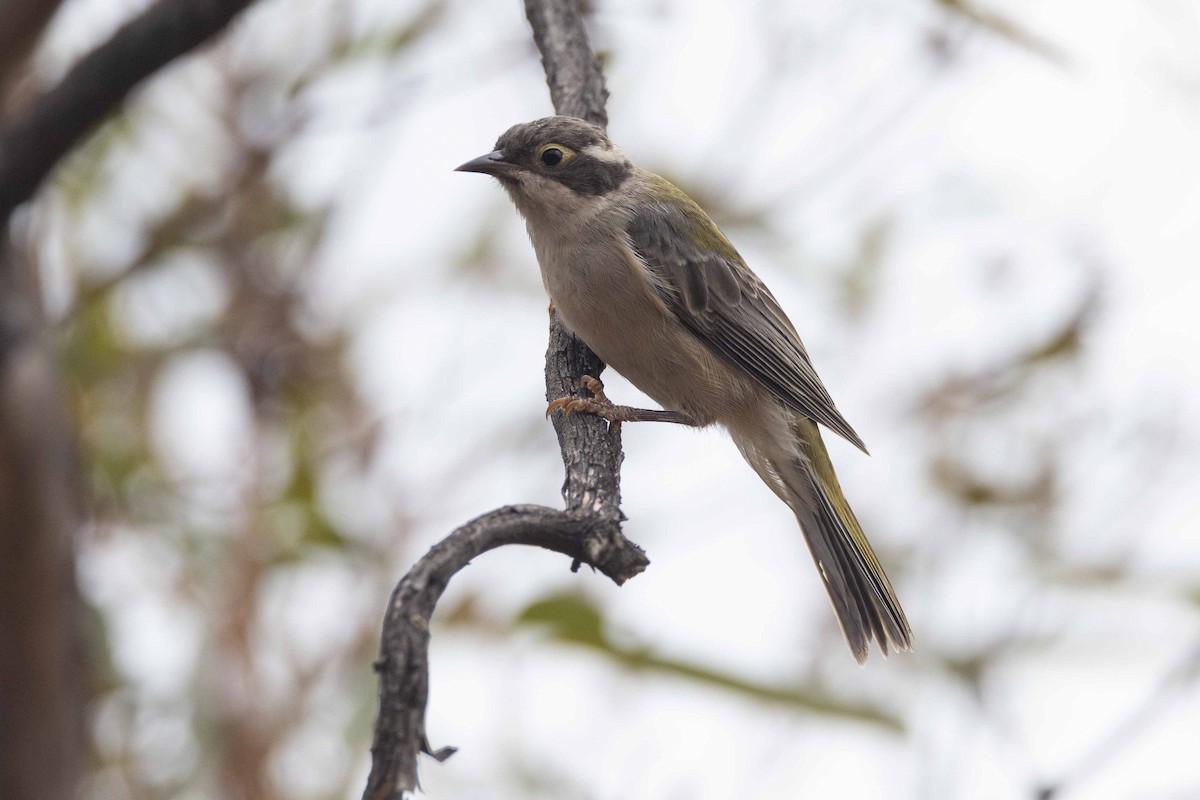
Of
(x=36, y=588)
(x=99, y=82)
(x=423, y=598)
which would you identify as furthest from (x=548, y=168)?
(x=423, y=598)

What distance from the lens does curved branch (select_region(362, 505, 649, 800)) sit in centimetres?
182

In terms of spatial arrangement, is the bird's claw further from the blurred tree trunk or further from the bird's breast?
the blurred tree trunk

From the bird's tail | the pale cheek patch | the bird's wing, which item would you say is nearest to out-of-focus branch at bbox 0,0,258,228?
the pale cheek patch

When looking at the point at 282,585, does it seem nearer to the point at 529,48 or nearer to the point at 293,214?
the point at 293,214

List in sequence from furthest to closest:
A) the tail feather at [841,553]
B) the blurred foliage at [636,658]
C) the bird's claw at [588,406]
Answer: the tail feather at [841,553] < the blurred foliage at [636,658] < the bird's claw at [588,406]

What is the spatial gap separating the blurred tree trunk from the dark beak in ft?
5.22

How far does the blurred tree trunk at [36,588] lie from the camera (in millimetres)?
3682

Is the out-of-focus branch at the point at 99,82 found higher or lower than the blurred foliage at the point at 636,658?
higher

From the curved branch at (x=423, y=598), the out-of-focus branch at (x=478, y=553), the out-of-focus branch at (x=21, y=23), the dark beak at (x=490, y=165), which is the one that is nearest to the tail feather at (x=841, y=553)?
the out-of-focus branch at (x=478, y=553)

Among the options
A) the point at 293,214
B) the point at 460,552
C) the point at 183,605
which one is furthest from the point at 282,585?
the point at 460,552

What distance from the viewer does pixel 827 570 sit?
4852mm

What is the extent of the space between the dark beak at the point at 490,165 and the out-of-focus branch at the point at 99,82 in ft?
3.50

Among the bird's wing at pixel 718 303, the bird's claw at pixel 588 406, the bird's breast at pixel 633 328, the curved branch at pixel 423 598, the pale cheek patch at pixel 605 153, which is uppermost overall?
the pale cheek patch at pixel 605 153

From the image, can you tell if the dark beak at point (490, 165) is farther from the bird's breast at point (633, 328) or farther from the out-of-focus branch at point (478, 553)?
the out-of-focus branch at point (478, 553)
